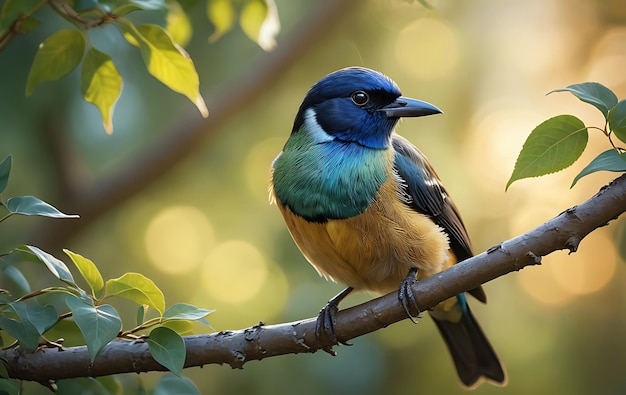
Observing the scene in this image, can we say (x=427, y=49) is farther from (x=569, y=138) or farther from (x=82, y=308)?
(x=82, y=308)

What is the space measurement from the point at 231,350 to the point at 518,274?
3294 mm

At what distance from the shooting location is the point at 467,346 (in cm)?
422

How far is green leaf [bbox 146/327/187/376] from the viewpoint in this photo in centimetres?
219

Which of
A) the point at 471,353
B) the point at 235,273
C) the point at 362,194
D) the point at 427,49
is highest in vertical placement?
the point at 427,49

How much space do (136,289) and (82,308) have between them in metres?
0.19

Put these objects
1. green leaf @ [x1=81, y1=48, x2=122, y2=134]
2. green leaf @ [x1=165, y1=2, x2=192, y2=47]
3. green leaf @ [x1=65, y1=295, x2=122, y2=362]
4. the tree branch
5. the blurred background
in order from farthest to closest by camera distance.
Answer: the tree branch < the blurred background < green leaf @ [x1=165, y1=2, x2=192, y2=47] < green leaf @ [x1=81, y1=48, x2=122, y2=134] < green leaf @ [x1=65, y1=295, x2=122, y2=362]

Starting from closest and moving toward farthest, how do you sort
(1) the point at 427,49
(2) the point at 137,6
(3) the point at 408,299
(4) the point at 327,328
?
1. (2) the point at 137,6
2. (3) the point at 408,299
3. (4) the point at 327,328
4. (1) the point at 427,49

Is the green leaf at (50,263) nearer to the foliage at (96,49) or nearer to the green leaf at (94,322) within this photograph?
the green leaf at (94,322)

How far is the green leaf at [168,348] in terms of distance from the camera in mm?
2195

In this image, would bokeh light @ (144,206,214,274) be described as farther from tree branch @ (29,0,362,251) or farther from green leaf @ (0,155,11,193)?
green leaf @ (0,155,11,193)

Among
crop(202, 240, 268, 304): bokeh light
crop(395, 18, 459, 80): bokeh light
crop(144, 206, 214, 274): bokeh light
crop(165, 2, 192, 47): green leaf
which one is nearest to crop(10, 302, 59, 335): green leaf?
crop(165, 2, 192, 47): green leaf

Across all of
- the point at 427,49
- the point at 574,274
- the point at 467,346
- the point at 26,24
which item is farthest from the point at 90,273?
the point at 427,49

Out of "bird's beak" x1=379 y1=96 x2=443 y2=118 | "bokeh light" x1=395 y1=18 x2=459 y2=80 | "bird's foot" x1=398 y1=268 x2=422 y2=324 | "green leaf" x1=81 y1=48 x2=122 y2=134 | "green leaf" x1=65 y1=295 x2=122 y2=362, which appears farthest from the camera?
"bokeh light" x1=395 y1=18 x2=459 y2=80

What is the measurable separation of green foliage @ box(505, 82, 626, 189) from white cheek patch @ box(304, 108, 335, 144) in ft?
4.73
